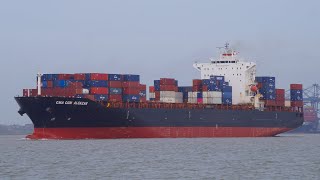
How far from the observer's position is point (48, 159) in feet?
153

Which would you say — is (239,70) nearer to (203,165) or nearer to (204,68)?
(204,68)

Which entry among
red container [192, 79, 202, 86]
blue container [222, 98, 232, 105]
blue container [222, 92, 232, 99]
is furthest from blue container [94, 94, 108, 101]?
blue container [222, 92, 232, 99]

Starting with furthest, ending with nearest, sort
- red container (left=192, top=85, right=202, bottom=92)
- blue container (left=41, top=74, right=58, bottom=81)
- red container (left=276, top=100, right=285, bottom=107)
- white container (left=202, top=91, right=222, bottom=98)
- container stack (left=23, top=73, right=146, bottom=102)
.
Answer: red container (left=276, top=100, right=285, bottom=107)
red container (left=192, top=85, right=202, bottom=92)
white container (left=202, top=91, right=222, bottom=98)
blue container (left=41, top=74, right=58, bottom=81)
container stack (left=23, top=73, right=146, bottom=102)

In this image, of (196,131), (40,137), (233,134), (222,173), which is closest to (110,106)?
(40,137)

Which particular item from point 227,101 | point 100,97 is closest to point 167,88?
point 227,101

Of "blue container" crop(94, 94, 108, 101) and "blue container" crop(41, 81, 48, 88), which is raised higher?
"blue container" crop(41, 81, 48, 88)

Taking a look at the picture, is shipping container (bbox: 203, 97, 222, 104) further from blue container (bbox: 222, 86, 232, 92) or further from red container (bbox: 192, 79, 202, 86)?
blue container (bbox: 222, 86, 232, 92)

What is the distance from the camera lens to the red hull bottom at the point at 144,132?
2687 inches

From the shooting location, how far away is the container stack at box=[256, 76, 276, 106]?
87750mm

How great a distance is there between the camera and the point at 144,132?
72562mm

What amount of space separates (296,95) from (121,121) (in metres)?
31.7

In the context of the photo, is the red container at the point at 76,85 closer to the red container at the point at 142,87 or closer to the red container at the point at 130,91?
the red container at the point at 130,91

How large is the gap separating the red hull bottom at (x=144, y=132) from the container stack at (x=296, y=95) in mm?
8396

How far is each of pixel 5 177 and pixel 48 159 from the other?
10.2 m
